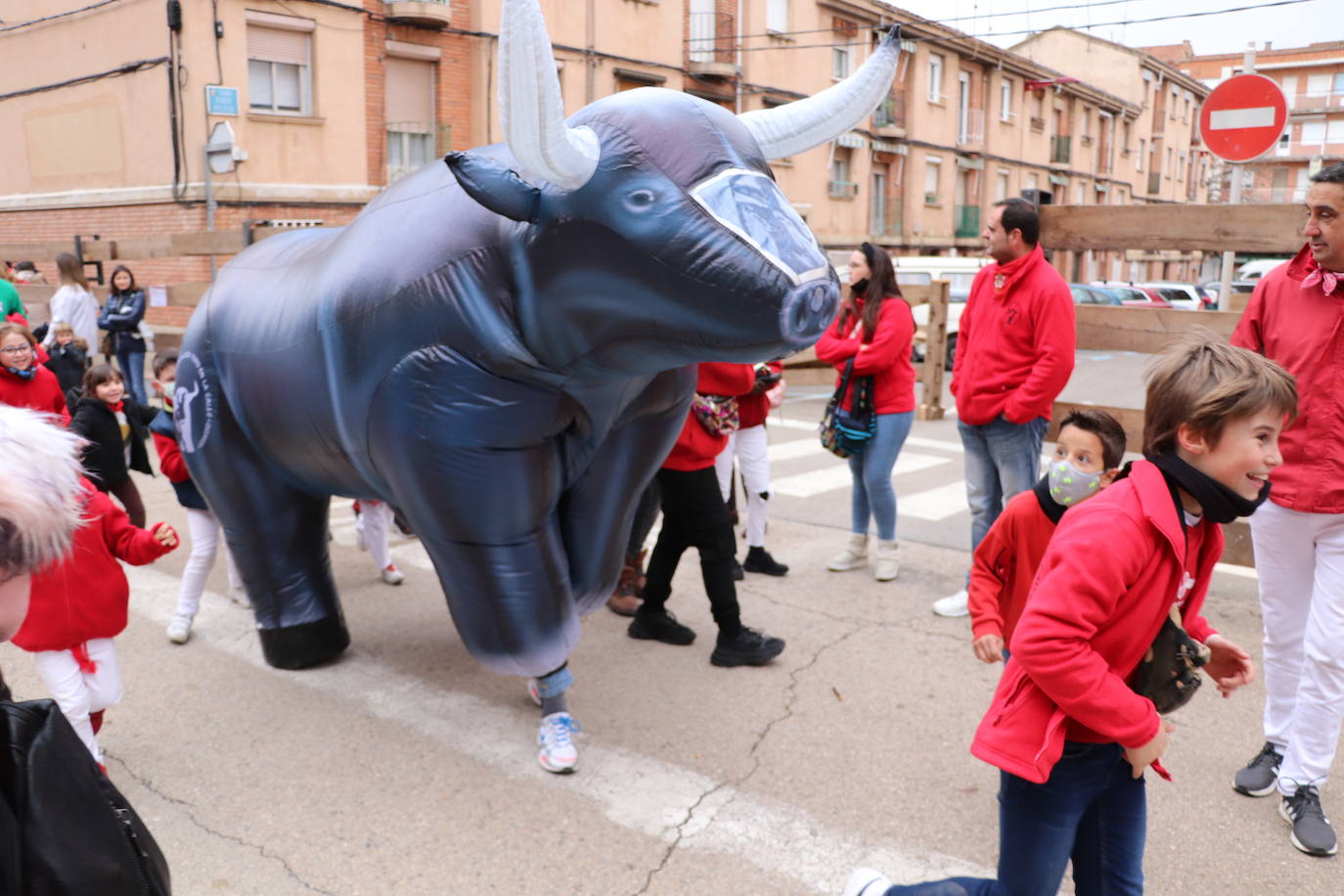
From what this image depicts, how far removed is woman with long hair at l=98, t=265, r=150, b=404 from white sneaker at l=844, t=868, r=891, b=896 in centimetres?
911

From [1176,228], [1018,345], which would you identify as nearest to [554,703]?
[1018,345]

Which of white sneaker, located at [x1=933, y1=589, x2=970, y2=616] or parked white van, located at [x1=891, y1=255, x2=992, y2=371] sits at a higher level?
parked white van, located at [x1=891, y1=255, x2=992, y2=371]

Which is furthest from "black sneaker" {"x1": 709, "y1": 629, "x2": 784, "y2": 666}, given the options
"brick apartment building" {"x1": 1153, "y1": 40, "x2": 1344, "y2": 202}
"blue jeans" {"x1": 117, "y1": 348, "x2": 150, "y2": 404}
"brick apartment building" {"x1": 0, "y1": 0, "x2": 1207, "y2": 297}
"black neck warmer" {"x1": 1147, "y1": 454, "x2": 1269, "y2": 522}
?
"brick apartment building" {"x1": 1153, "y1": 40, "x2": 1344, "y2": 202}

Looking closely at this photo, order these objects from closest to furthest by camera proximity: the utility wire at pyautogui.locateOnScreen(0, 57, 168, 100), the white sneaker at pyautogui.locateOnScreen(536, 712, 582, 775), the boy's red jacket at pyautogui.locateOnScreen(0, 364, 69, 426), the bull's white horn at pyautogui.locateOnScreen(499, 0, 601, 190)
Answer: the bull's white horn at pyautogui.locateOnScreen(499, 0, 601, 190)
the white sneaker at pyautogui.locateOnScreen(536, 712, 582, 775)
the boy's red jacket at pyautogui.locateOnScreen(0, 364, 69, 426)
the utility wire at pyautogui.locateOnScreen(0, 57, 168, 100)

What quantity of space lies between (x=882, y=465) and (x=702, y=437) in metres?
1.38

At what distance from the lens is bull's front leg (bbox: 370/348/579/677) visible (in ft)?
9.32

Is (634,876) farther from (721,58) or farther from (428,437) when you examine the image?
(721,58)

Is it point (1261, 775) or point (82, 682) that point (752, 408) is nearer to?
point (1261, 775)

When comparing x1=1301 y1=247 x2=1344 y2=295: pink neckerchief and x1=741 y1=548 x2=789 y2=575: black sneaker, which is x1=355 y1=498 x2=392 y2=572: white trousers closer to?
x1=741 y1=548 x2=789 y2=575: black sneaker

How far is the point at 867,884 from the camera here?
7.45 feet

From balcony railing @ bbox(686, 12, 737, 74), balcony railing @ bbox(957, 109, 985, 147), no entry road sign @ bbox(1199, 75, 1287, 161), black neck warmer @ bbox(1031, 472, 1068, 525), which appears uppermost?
balcony railing @ bbox(686, 12, 737, 74)

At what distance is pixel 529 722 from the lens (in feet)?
11.9

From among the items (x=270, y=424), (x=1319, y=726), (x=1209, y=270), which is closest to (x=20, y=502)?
(x=270, y=424)

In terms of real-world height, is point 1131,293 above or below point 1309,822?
above
